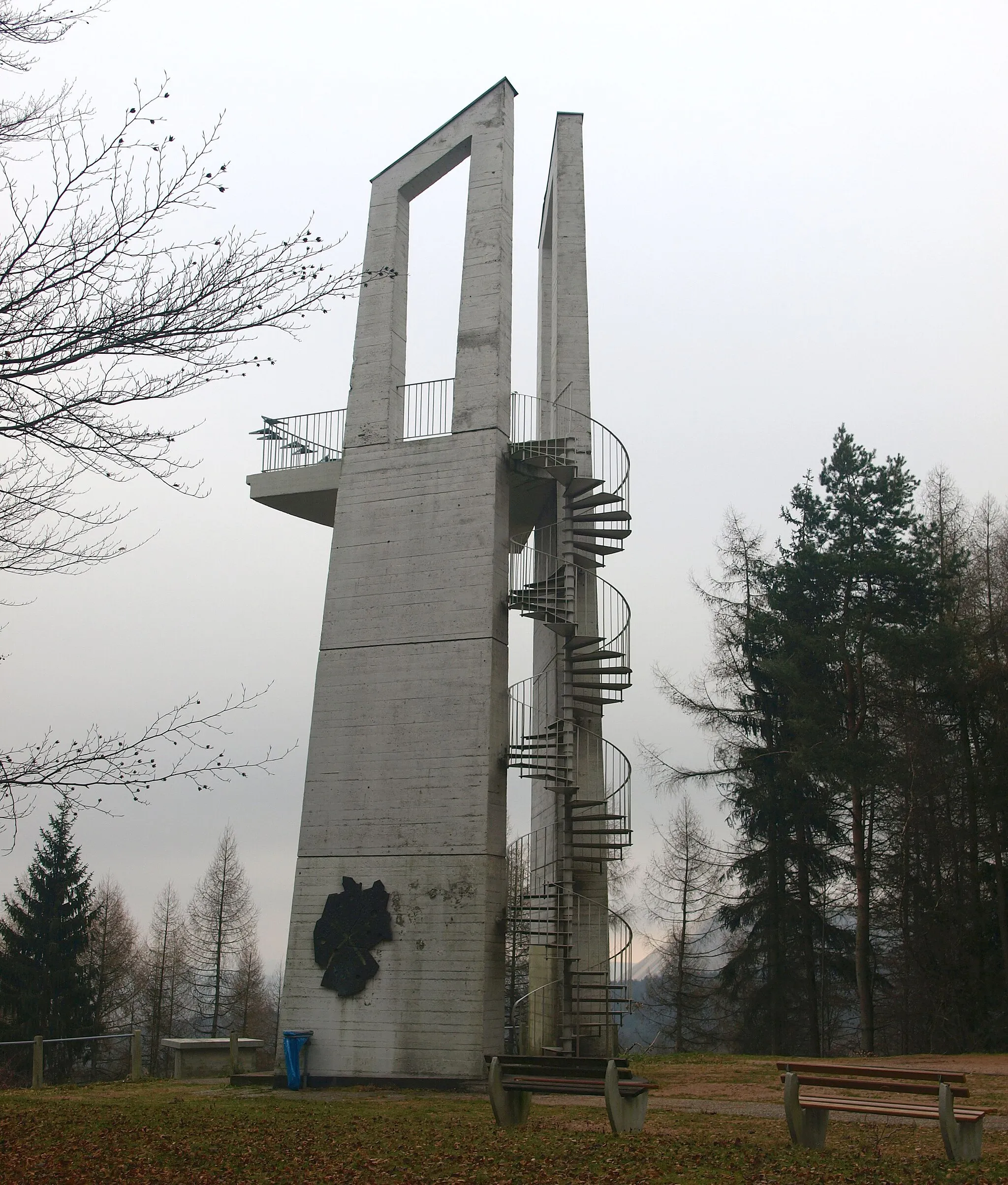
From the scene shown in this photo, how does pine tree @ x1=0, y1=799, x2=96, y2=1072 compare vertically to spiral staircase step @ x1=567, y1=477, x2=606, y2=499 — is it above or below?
below

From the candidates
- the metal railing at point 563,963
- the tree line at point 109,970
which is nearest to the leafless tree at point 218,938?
the tree line at point 109,970

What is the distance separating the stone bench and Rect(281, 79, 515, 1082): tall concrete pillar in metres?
2.67

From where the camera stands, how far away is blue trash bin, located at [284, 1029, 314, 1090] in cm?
1389

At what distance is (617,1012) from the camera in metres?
14.8

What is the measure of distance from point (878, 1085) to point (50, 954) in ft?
94.7

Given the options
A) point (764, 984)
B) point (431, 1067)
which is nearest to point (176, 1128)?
point (431, 1067)

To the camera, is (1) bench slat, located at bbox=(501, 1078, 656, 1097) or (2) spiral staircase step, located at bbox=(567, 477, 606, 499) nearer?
(1) bench slat, located at bbox=(501, 1078, 656, 1097)

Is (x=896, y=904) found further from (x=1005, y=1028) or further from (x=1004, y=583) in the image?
(x=1004, y=583)

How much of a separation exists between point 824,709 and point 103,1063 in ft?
79.1

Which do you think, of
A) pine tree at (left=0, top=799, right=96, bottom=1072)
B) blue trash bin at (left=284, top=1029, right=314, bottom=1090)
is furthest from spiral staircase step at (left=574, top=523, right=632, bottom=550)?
pine tree at (left=0, top=799, right=96, bottom=1072)

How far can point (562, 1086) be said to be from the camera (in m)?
8.67

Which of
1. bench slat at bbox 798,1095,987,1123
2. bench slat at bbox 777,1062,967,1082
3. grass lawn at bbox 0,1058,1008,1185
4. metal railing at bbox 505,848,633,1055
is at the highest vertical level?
metal railing at bbox 505,848,633,1055

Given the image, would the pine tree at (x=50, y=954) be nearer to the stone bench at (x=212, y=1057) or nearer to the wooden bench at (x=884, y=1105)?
the stone bench at (x=212, y=1057)

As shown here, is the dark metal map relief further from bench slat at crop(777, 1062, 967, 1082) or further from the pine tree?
the pine tree
